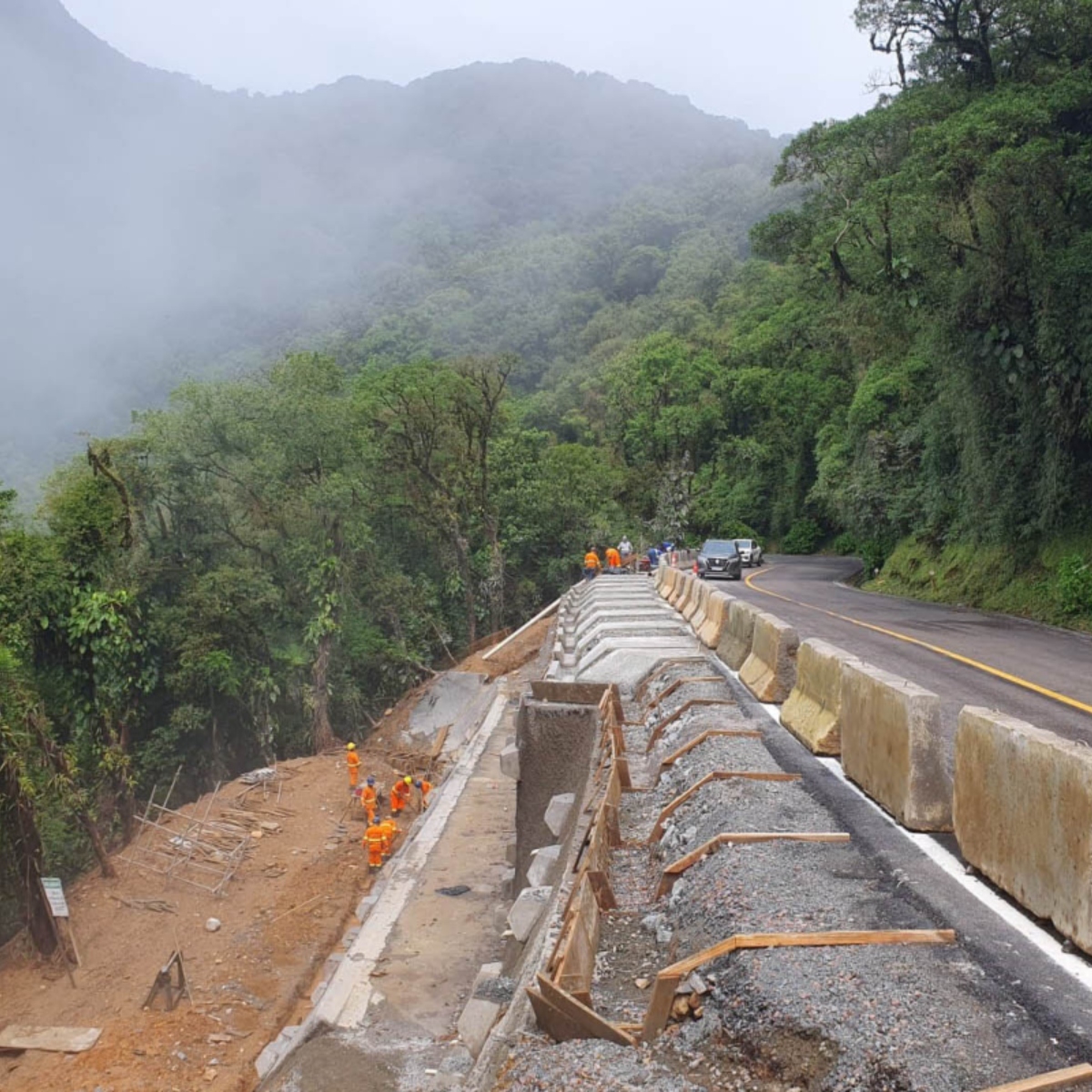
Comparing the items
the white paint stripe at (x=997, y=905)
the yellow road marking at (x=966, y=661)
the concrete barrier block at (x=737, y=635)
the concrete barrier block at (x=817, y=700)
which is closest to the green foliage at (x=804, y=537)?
the yellow road marking at (x=966, y=661)

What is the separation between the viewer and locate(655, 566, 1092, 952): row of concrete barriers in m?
4.35

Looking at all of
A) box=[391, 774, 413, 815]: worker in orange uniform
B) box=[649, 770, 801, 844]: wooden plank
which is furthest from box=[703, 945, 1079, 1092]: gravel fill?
box=[391, 774, 413, 815]: worker in orange uniform

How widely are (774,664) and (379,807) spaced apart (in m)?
14.6

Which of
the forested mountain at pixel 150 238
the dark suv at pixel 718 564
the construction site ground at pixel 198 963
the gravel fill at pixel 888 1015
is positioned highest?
the forested mountain at pixel 150 238

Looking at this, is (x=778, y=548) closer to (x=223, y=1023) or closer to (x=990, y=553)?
(x=990, y=553)

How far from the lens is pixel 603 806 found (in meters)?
6.68

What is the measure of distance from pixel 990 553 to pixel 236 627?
828 inches

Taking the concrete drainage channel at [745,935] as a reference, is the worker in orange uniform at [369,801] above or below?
below

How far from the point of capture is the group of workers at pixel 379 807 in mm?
17859

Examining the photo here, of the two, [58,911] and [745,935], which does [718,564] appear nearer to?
[58,911]

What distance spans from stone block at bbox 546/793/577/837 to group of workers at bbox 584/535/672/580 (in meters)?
20.7

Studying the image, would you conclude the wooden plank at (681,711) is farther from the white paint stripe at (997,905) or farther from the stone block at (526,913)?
the white paint stripe at (997,905)

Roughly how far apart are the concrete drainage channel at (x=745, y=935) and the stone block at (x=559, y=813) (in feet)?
0.14

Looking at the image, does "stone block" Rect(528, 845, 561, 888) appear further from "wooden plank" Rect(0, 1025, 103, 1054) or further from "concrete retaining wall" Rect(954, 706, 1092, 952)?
"wooden plank" Rect(0, 1025, 103, 1054)
